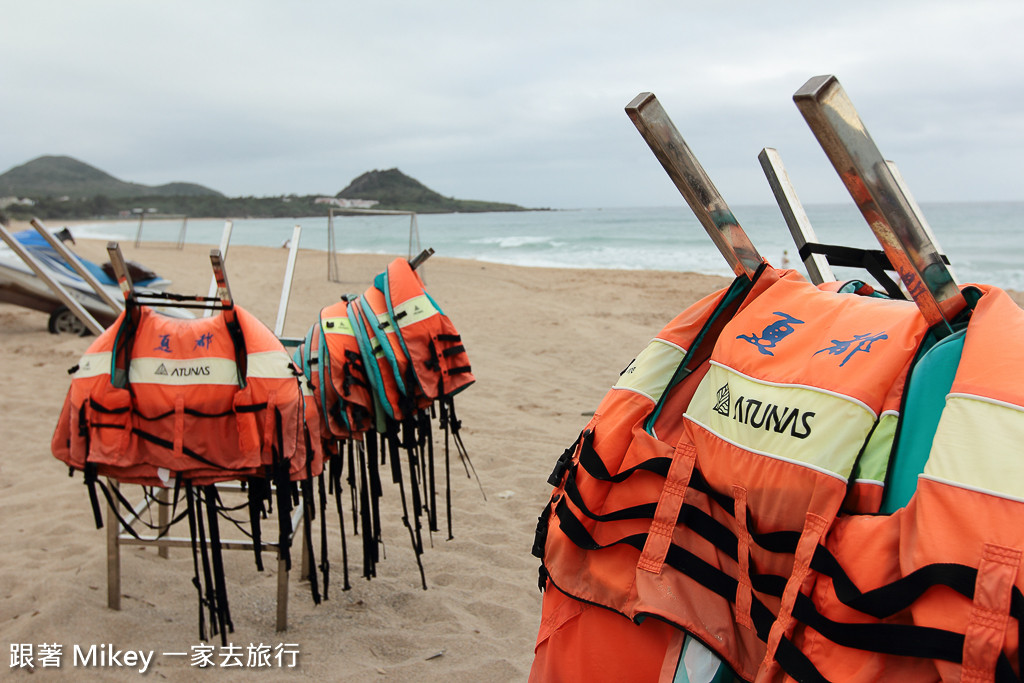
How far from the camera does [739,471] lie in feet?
3.22

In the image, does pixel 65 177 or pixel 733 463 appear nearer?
pixel 733 463

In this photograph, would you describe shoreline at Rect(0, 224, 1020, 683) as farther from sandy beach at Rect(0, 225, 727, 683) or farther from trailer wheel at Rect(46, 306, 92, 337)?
trailer wheel at Rect(46, 306, 92, 337)

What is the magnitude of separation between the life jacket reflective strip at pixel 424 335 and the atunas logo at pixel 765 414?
161 centimetres

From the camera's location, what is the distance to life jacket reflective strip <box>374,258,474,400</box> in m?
2.56

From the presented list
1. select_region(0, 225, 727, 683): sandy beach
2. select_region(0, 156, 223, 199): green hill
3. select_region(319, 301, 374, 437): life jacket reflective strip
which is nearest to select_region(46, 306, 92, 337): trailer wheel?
select_region(0, 225, 727, 683): sandy beach

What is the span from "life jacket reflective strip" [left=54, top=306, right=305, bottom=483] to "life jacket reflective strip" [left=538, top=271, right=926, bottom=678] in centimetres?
141

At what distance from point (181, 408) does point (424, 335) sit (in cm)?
87

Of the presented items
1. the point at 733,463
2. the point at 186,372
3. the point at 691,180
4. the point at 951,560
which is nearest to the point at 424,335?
the point at 186,372

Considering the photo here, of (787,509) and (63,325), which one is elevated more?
(787,509)

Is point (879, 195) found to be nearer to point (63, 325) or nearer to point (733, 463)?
point (733, 463)

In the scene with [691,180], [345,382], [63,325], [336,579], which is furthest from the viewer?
[63,325]

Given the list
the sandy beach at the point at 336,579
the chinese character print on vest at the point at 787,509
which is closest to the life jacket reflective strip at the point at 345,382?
the sandy beach at the point at 336,579

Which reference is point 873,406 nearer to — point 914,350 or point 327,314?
point 914,350

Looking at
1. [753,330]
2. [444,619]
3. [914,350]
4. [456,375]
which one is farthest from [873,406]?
[444,619]
